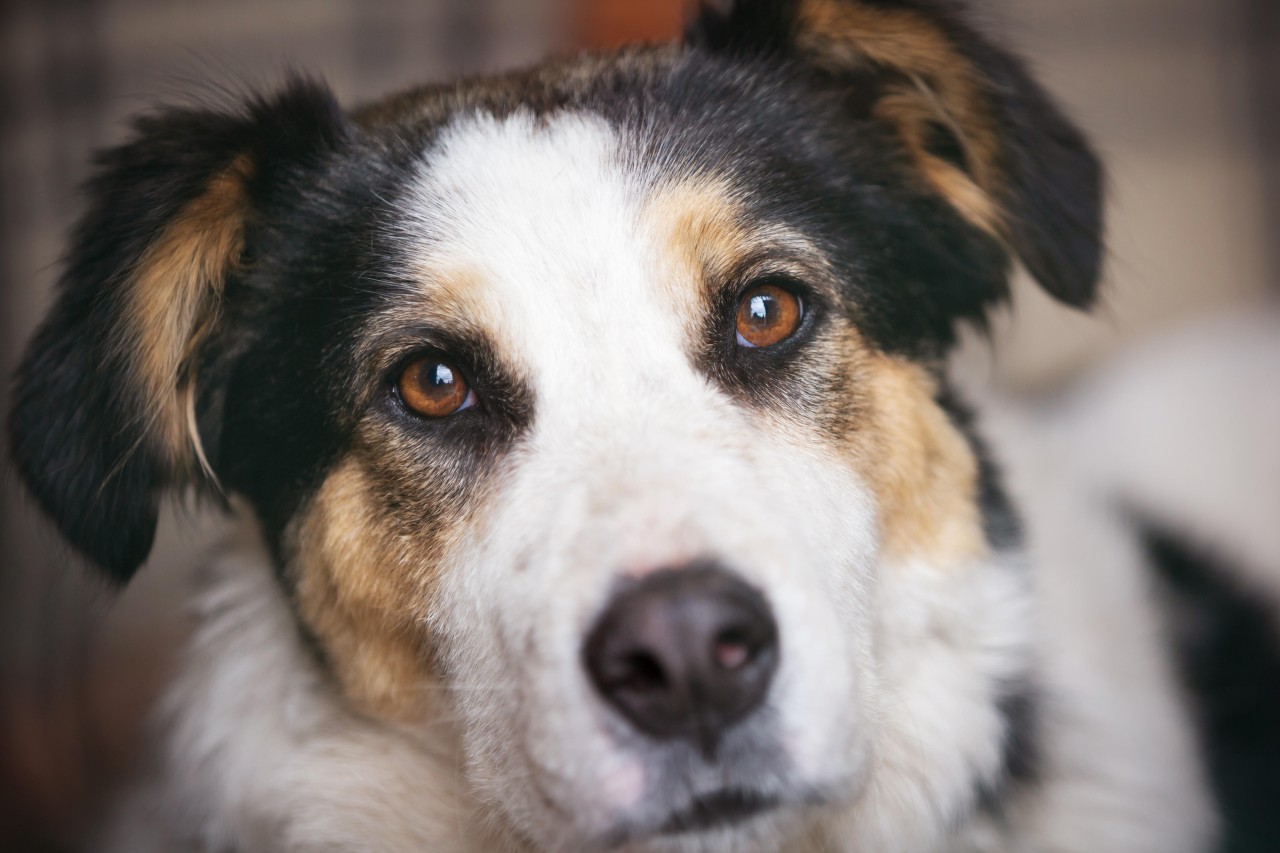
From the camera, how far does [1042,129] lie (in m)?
1.66

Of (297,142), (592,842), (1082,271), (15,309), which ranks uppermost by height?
(297,142)

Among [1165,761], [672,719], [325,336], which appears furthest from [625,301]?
[1165,761]

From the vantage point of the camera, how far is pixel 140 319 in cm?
154

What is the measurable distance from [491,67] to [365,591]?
2397mm

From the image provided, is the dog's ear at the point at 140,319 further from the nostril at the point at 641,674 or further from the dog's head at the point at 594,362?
the nostril at the point at 641,674

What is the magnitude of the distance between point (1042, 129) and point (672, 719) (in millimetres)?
1134

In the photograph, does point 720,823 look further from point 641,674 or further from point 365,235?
point 365,235

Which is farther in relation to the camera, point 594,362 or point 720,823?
point 594,362

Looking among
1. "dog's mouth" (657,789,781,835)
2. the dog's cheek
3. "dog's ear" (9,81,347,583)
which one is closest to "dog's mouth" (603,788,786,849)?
"dog's mouth" (657,789,781,835)

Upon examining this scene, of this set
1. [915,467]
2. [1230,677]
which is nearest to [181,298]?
[915,467]

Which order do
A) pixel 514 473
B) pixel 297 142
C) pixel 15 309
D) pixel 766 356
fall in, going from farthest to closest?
1. pixel 15 309
2. pixel 297 142
3. pixel 766 356
4. pixel 514 473

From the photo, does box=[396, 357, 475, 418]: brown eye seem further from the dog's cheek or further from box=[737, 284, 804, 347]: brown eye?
box=[737, 284, 804, 347]: brown eye

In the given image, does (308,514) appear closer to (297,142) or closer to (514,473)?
(514,473)

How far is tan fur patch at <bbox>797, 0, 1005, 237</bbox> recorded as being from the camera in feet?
5.46
